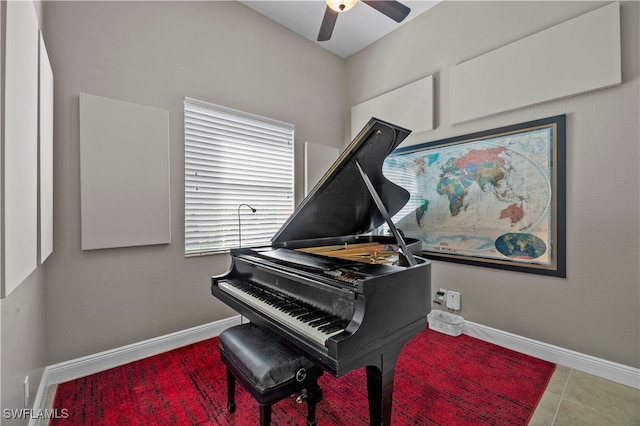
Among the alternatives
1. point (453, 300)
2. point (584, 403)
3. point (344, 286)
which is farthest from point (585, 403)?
point (344, 286)

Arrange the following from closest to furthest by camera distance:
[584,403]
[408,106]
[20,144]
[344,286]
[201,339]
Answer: [20,144]
[344,286]
[584,403]
[201,339]
[408,106]

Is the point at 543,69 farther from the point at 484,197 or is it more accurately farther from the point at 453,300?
the point at 453,300

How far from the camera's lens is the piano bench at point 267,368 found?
4.27 ft

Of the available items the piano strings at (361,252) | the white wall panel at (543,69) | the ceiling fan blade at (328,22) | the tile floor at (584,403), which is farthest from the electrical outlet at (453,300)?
the ceiling fan blade at (328,22)

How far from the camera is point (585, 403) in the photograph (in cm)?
188

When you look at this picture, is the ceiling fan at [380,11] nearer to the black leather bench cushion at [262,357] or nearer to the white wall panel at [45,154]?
the white wall panel at [45,154]

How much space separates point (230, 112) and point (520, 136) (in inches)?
115

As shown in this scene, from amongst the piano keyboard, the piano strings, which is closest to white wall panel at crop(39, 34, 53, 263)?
the piano keyboard

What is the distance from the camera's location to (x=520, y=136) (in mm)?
2562

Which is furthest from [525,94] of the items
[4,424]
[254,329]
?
[4,424]

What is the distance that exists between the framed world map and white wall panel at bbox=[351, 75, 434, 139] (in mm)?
294

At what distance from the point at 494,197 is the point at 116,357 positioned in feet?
12.2

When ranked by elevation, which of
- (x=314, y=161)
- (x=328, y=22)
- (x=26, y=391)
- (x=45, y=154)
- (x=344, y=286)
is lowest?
(x=26, y=391)

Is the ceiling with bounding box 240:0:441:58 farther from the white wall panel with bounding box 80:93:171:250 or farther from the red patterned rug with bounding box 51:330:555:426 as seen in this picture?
the red patterned rug with bounding box 51:330:555:426
